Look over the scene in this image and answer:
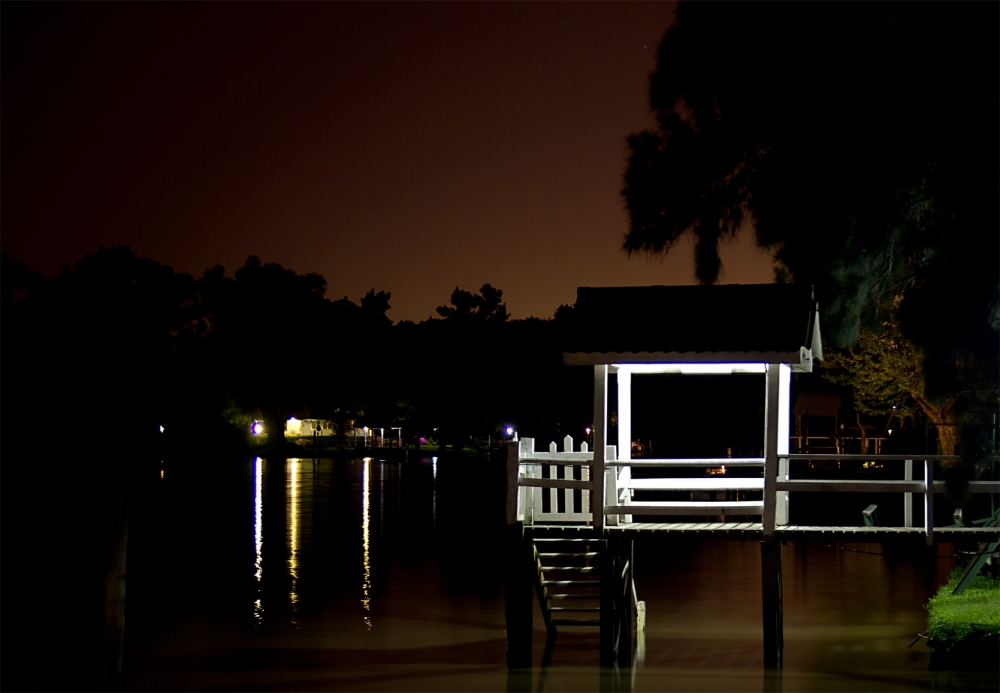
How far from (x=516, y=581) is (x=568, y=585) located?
544 centimetres

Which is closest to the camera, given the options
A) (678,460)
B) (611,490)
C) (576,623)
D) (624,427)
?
(678,460)

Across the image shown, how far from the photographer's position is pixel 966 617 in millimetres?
14766

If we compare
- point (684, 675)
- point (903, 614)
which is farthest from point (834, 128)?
point (903, 614)

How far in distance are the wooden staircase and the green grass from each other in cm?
439

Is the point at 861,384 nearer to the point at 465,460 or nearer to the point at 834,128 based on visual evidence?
the point at 834,128

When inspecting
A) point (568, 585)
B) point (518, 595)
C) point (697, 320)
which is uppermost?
point (697, 320)

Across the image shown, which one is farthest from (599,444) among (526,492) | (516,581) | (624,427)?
(516,581)

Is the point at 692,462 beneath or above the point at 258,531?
above

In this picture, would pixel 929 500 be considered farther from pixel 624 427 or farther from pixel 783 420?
pixel 624 427

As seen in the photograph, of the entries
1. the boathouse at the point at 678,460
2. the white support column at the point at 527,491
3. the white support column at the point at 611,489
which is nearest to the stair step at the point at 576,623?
the boathouse at the point at 678,460

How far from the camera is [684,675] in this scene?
15117 millimetres

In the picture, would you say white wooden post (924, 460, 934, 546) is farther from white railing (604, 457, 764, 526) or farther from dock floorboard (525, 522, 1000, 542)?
white railing (604, 457, 764, 526)

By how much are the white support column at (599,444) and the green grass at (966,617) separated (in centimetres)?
468

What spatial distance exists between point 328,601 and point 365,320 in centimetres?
7414
